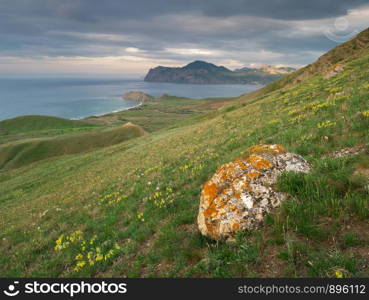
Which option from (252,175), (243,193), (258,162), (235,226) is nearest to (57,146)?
(258,162)

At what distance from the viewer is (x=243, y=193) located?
233 inches

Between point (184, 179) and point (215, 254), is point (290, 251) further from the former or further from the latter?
point (184, 179)

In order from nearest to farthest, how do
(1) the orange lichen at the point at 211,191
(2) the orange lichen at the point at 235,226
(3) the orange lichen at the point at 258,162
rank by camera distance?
Result: (2) the orange lichen at the point at 235,226 → (1) the orange lichen at the point at 211,191 → (3) the orange lichen at the point at 258,162

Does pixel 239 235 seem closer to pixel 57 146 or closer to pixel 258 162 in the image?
pixel 258 162

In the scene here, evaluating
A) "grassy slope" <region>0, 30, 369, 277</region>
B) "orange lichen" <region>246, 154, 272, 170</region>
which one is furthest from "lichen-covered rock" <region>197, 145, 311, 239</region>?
"grassy slope" <region>0, 30, 369, 277</region>

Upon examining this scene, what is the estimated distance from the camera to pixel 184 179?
37.7 ft

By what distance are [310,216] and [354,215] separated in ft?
2.84

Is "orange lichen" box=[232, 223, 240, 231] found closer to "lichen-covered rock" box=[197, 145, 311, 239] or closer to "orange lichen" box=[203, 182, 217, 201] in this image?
"lichen-covered rock" box=[197, 145, 311, 239]

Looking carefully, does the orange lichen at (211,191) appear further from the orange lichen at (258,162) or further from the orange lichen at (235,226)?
the orange lichen at (258,162)
